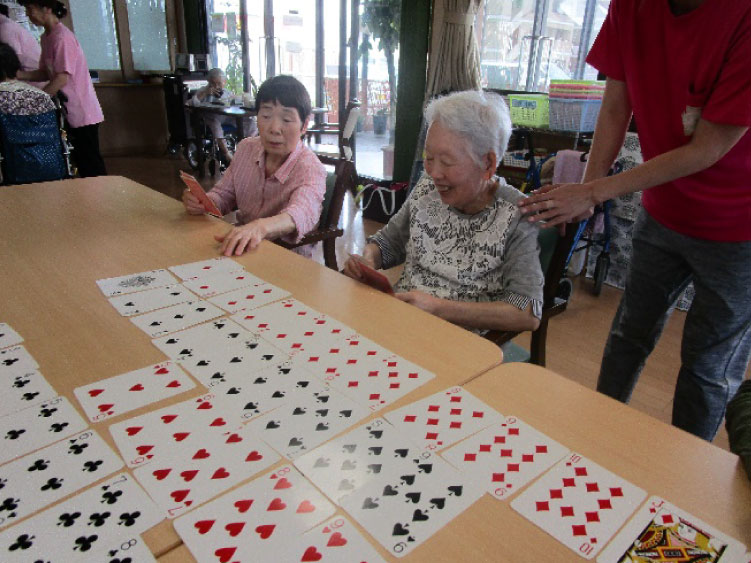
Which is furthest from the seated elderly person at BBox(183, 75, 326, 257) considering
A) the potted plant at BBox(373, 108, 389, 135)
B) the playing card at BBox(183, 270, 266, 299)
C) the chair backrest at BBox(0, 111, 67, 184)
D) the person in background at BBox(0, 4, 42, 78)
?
the potted plant at BBox(373, 108, 389, 135)

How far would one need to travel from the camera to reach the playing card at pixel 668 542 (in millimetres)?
712

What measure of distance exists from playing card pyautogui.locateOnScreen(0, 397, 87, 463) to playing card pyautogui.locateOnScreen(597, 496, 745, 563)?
87cm

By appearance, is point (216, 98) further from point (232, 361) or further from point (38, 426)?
point (38, 426)

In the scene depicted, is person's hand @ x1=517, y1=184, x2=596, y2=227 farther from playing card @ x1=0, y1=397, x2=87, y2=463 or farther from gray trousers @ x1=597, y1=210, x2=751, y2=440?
playing card @ x1=0, y1=397, x2=87, y2=463

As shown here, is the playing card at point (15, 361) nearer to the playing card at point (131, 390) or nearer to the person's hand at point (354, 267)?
the playing card at point (131, 390)

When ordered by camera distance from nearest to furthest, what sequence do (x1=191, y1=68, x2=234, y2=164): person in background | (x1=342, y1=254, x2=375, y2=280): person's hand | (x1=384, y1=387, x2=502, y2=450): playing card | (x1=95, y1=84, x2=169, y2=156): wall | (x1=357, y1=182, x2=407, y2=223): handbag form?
(x1=384, y1=387, x2=502, y2=450): playing card < (x1=342, y1=254, x2=375, y2=280): person's hand < (x1=357, y1=182, x2=407, y2=223): handbag < (x1=191, y1=68, x2=234, y2=164): person in background < (x1=95, y1=84, x2=169, y2=156): wall

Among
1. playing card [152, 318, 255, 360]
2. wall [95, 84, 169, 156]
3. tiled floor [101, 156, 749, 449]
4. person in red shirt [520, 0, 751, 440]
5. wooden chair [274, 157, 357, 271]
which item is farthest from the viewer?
wall [95, 84, 169, 156]

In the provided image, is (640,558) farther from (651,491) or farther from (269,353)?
(269,353)

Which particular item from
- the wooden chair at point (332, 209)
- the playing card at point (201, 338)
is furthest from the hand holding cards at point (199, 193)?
the playing card at point (201, 338)

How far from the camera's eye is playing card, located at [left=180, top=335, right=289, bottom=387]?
1092mm

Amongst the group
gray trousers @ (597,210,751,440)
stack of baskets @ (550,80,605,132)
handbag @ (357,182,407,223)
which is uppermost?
stack of baskets @ (550,80,605,132)

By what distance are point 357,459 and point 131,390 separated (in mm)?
479

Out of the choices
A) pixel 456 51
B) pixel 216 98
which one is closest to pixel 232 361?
pixel 456 51

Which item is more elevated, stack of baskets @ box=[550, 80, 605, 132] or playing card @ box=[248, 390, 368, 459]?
stack of baskets @ box=[550, 80, 605, 132]
